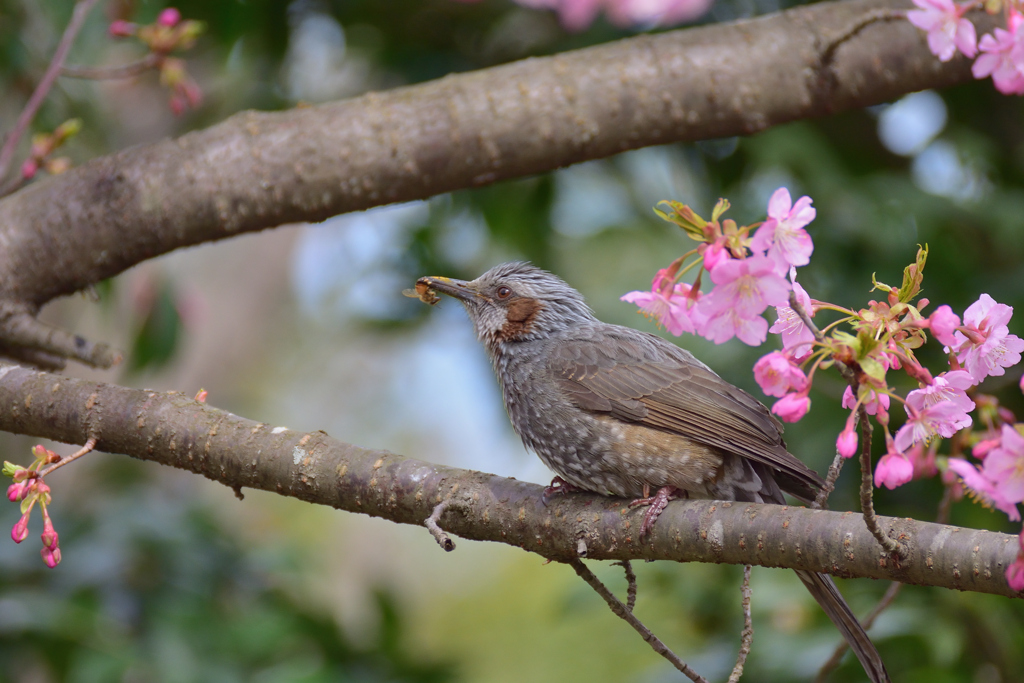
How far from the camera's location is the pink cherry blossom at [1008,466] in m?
1.25

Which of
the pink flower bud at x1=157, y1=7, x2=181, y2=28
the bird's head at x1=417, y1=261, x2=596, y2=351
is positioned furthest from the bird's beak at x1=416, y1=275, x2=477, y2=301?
the pink flower bud at x1=157, y1=7, x2=181, y2=28

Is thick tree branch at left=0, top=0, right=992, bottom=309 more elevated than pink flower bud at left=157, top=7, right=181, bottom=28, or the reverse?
pink flower bud at left=157, top=7, right=181, bottom=28

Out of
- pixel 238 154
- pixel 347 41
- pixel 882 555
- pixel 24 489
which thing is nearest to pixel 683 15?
pixel 347 41

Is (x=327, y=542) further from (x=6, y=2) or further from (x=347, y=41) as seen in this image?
(x=6, y=2)

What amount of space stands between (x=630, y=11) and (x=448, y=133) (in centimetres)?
180

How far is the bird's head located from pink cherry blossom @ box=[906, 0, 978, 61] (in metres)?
1.53

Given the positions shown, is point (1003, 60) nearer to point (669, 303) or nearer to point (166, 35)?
point (669, 303)

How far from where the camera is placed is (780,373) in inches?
60.4

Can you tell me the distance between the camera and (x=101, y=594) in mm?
3701

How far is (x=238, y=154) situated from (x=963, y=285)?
9.24 ft

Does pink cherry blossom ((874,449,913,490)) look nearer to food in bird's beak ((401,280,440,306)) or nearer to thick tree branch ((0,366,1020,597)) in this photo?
thick tree branch ((0,366,1020,597))

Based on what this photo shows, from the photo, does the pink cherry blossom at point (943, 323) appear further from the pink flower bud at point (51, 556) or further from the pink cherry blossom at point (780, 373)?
the pink flower bud at point (51, 556)

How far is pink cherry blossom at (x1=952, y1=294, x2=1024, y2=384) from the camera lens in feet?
5.31

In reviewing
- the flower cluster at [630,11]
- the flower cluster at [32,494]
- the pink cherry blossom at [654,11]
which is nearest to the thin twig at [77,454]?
the flower cluster at [32,494]
